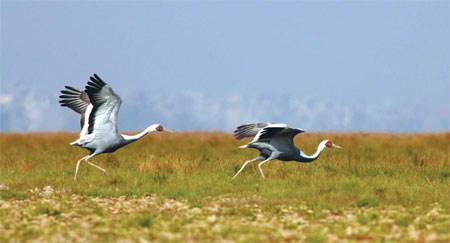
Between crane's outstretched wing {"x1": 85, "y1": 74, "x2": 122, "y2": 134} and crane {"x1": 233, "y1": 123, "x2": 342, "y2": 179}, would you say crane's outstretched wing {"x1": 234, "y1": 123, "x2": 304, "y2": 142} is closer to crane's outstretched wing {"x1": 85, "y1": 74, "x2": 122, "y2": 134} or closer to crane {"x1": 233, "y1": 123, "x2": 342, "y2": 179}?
crane {"x1": 233, "y1": 123, "x2": 342, "y2": 179}

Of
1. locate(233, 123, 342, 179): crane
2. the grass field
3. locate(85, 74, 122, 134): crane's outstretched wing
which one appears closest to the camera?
the grass field

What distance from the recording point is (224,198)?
13367 millimetres

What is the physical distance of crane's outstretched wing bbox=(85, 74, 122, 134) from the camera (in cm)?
1480

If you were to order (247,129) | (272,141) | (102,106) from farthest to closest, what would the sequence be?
(247,129), (272,141), (102,106)

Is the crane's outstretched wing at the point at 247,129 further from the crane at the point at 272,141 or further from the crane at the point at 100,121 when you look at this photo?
the crane at the point at 100,121

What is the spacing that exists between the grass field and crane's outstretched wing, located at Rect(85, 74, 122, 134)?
1465 mm

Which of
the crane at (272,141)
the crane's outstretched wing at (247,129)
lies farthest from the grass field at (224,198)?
the crane's outstretched wing at (247,129)

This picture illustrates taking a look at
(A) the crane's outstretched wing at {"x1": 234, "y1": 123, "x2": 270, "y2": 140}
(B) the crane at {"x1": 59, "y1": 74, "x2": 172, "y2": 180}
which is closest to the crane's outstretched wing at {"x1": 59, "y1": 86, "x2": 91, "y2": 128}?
(B) the crane at {"x1": 59, "y1": 74, "x2": 172, "y2": 180}

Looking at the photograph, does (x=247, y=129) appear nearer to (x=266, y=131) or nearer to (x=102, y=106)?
(x=266, y=131)

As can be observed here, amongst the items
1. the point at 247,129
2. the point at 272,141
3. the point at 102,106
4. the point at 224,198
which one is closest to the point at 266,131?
the point at 272,141

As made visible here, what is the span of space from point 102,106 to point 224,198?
4.16m

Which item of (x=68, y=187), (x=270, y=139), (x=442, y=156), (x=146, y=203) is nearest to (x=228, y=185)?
(x=270, y=139)

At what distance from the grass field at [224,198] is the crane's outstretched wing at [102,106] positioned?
4.81 feet

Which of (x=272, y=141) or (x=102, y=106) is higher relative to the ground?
(x=102, y=106)
